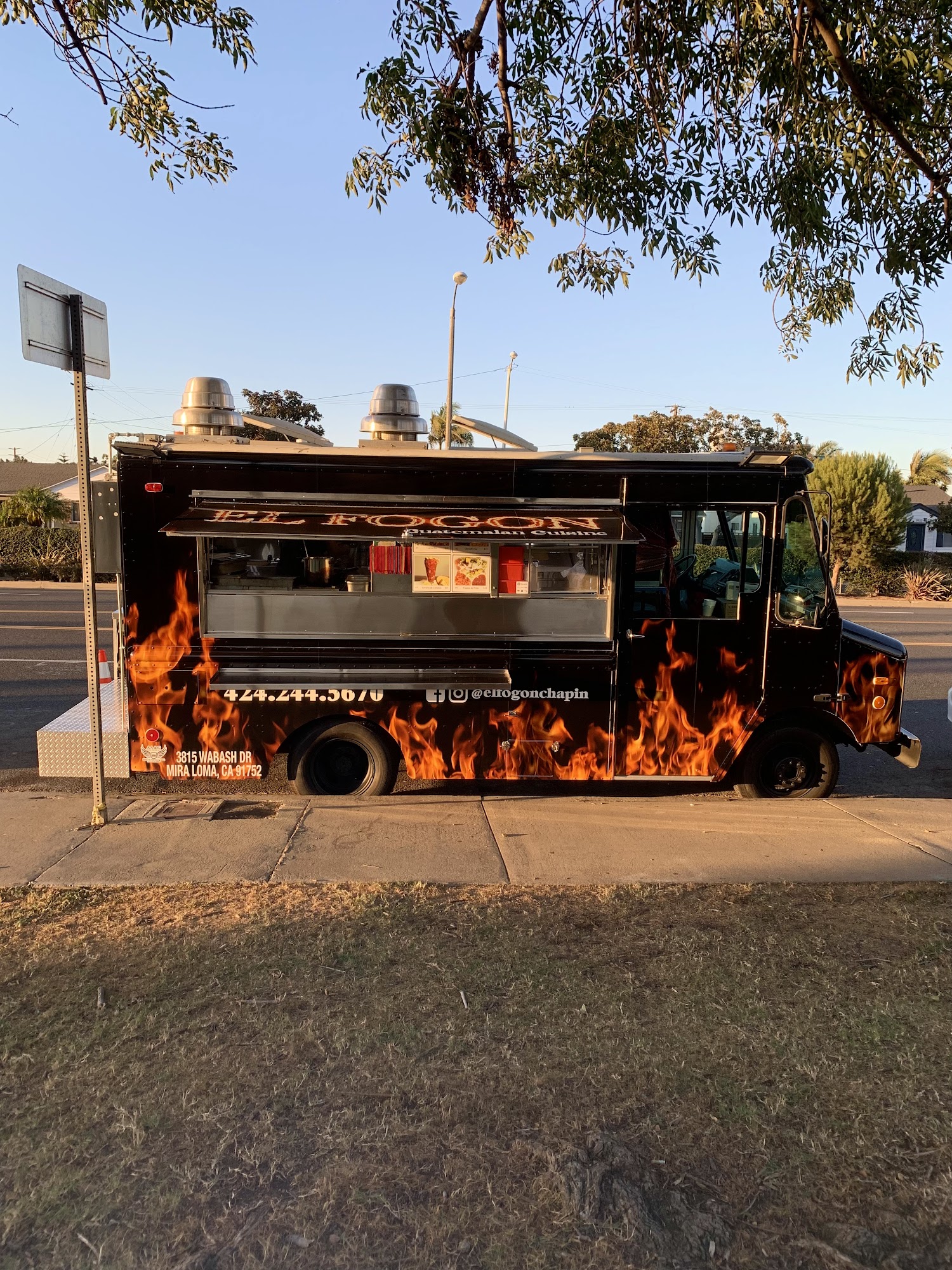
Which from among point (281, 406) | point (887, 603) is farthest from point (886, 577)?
point (281, 406)

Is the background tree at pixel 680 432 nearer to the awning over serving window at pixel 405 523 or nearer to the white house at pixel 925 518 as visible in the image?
the white house at pixel 925 518

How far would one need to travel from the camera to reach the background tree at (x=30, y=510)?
103 ft

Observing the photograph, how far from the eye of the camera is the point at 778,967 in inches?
151

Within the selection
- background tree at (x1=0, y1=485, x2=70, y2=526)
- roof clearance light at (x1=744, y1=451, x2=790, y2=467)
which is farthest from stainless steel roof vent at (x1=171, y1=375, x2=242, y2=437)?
background tree at (x1=0, y1=485, x2=70, y2=526)

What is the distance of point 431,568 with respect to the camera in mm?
5875

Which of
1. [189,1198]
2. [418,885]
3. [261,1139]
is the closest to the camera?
[189,1198]

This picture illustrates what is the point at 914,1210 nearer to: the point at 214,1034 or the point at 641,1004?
the point at 641,1004

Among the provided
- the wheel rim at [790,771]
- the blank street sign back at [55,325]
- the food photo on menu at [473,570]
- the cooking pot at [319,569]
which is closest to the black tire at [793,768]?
the wheel rim at [790,771]

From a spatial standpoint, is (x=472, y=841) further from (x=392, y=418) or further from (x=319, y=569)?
(x=392, y=418)

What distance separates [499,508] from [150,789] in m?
3.59

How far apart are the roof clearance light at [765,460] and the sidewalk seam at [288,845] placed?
3890 mm

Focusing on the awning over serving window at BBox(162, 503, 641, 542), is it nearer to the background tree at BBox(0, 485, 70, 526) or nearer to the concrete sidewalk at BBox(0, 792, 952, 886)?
the concrete sidewalk at BBox(0, 792, 952, 886)

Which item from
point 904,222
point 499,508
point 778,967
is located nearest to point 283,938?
point 778,967

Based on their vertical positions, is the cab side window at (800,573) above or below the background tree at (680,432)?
below
